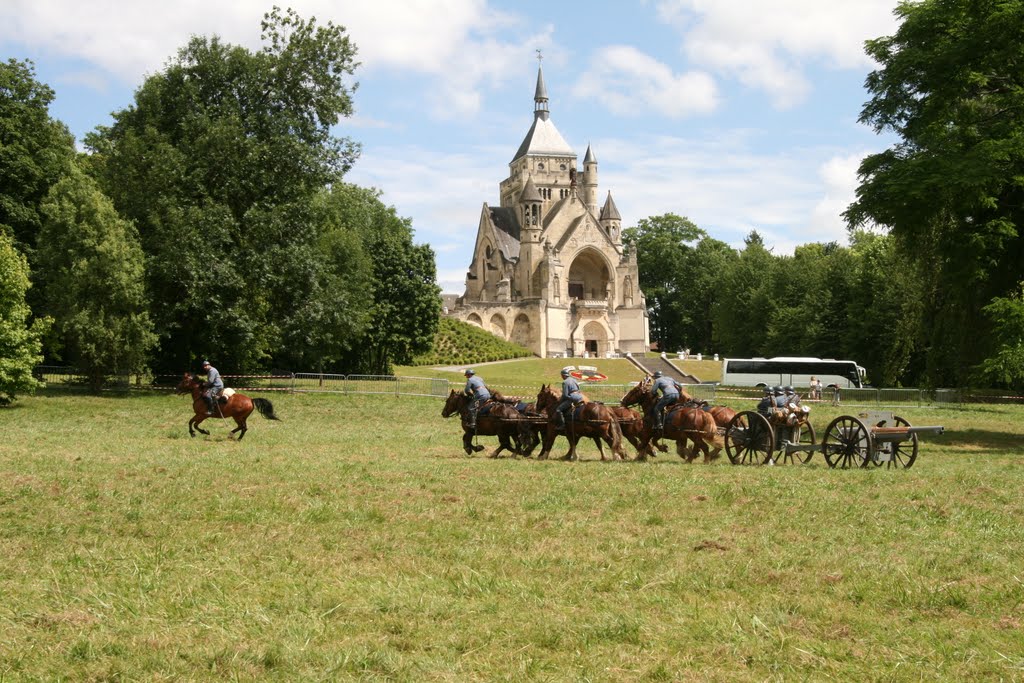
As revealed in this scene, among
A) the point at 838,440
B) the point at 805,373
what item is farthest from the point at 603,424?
the point at 805,373

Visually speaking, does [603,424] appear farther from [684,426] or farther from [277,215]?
[277,215]

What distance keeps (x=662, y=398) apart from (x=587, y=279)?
79.4m

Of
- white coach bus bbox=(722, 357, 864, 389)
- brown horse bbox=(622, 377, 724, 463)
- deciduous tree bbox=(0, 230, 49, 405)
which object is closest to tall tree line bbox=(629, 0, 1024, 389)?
brown horse bbox=(622, 377, 724, 463)

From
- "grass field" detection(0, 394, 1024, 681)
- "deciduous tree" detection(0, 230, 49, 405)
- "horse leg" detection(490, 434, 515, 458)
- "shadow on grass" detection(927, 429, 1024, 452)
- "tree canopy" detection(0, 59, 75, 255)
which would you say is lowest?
"shadow on grass" detection(927, 429, 1024, 452)

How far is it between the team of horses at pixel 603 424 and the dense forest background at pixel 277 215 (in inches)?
402

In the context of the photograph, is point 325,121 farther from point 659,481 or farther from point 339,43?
point 659,481

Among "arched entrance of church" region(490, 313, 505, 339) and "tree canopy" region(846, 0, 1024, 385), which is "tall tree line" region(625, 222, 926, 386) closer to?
"tree canopy" region(846, 0, 1024, 385)

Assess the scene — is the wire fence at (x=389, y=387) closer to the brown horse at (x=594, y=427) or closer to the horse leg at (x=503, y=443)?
the horse leg at (x=503, y=443)

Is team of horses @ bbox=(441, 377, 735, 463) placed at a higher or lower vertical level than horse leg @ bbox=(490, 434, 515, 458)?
higher

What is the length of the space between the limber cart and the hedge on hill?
4824 centimetres

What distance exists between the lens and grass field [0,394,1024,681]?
20.6 feet

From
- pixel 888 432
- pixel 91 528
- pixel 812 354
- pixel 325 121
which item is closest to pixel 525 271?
pixel 812 354

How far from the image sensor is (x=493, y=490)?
41.4 feet

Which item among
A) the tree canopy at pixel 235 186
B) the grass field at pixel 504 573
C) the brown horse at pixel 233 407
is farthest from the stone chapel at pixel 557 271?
the grass field at pixel 504 573
